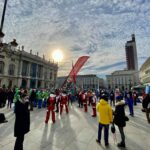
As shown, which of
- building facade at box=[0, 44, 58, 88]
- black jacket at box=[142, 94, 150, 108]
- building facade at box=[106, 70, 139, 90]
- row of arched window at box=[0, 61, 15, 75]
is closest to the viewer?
black jacket at box=[142, 94, 150, 108]

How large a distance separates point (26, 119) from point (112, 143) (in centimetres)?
322

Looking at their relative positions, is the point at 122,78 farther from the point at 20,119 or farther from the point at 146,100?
the point at 20,119

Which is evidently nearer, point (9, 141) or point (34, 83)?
point (9, 141)

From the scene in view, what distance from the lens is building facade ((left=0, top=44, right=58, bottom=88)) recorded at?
45.0m

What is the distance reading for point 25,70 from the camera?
53.0 metres

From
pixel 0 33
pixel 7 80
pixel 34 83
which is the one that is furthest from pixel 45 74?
pixel 0 33

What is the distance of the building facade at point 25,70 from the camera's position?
4503cm

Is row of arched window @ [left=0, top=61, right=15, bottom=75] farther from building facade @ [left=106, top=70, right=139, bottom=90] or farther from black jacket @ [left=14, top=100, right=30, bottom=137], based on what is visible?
building facade @ [left=106, top=70, right=139, bottom=90]

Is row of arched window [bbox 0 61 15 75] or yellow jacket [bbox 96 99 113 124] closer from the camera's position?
yellow jacket [bbox 96 99 113 124]

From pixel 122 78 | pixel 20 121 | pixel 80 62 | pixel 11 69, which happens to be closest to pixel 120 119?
pixel 20 121

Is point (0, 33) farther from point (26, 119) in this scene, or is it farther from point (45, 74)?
point (45, 74)

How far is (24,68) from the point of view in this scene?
52.6 metres

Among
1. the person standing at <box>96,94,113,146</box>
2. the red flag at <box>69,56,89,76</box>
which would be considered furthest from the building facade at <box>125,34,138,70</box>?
the person standing at <box>96,94,113,146</box>

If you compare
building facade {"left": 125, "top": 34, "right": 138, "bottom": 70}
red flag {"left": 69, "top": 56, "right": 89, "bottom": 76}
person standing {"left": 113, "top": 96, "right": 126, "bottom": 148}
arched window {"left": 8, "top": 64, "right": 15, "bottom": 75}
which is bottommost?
person standing {"left": 113, "top": 96, "right": 126, "bottom": 148}
